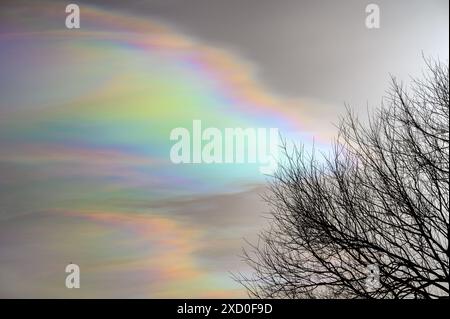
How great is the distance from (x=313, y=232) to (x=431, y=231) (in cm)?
92

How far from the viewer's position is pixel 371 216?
4.73m

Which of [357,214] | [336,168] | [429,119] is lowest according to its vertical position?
[357,214]

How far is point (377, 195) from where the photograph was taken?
481 centimetres

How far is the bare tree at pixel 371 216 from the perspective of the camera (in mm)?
4555

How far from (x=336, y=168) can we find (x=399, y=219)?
633 mm

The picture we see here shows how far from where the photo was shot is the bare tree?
14.9ft
